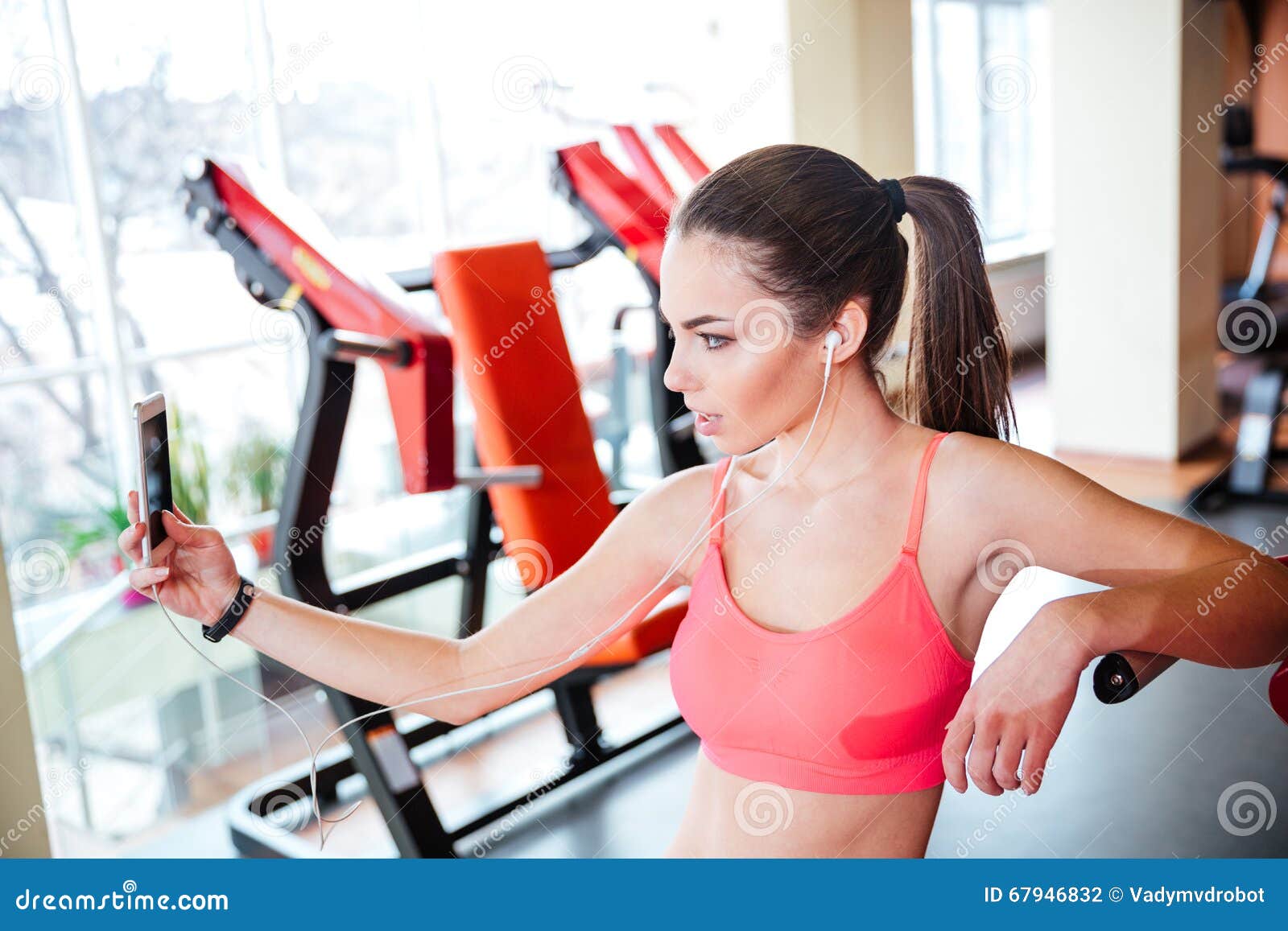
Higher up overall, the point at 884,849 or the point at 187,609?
the point at 187,609

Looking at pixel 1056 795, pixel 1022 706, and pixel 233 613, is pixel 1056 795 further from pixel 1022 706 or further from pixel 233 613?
pixel 233 613

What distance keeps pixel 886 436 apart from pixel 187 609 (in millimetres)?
738

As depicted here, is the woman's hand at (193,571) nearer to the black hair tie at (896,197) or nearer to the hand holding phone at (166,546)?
the hand holding phone at (166,546)

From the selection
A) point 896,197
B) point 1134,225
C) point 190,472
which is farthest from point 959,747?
point 1134,225

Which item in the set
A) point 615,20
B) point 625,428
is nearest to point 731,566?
point 625,428

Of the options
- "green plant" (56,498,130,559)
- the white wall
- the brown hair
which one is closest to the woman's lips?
the brown hair

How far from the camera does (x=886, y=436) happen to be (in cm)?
126

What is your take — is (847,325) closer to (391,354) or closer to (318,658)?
(318,658)

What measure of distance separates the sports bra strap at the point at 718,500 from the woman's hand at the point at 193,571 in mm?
499

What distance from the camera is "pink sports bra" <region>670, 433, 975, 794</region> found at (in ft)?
3.81

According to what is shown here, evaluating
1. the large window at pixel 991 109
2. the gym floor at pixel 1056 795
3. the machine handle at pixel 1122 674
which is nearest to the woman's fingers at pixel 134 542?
the machine handle at pixel 1122 674

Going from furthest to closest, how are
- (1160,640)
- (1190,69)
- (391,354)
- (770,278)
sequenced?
(1190,69) → (391,354) → (770,278) → (1160,640)

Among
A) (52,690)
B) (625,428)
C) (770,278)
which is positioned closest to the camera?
(770,278)

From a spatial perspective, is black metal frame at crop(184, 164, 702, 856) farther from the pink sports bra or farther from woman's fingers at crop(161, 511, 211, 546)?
the pink sports bra
